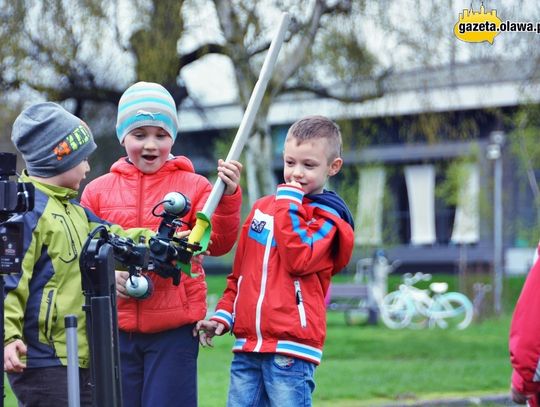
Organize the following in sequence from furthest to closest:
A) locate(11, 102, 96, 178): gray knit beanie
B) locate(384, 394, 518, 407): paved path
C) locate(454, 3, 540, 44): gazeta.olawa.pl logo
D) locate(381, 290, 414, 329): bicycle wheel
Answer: locate(381, 290, 414, 329): bicycle wheel, locate(454, 3, 540, 44): gazeta.olawa.pl logo, locate(384, 394, 518, 407): paved path, locate(11, 102, 96, 178): gray knit beanie

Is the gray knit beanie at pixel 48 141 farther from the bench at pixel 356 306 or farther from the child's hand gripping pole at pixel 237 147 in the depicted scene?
the bench at pixel 356 306

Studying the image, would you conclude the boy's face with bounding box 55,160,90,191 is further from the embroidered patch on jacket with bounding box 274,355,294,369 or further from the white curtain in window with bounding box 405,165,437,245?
the white curtain in window with bounding box 405,165,437,245

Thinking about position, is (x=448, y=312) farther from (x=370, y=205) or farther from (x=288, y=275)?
(x=288, y=275)

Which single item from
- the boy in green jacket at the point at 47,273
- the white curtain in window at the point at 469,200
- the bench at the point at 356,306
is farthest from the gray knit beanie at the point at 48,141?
the white curtain in window at the point at 469,200

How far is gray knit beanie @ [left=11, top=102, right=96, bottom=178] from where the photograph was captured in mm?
3807

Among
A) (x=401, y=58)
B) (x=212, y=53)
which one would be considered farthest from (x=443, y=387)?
(x=212, y=53)

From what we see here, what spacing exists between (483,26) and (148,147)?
25.7ft

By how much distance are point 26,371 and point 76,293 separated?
0.33 metres

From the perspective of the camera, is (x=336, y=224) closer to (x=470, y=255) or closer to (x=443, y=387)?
(x=443, y=387)

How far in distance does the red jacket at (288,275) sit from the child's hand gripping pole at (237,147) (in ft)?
0.76

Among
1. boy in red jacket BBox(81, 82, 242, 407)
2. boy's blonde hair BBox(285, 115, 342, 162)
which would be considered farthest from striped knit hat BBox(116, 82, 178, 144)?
boy's blonde hair BBox(285, 115, 342, 162)

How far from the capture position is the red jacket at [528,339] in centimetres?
355

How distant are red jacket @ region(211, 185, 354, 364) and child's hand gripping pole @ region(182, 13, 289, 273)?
232 mm

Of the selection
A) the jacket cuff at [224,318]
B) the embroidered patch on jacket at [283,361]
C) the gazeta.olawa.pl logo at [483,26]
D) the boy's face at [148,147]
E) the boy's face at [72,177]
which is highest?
the gazeta.olawa.pl logo at [483,26]
